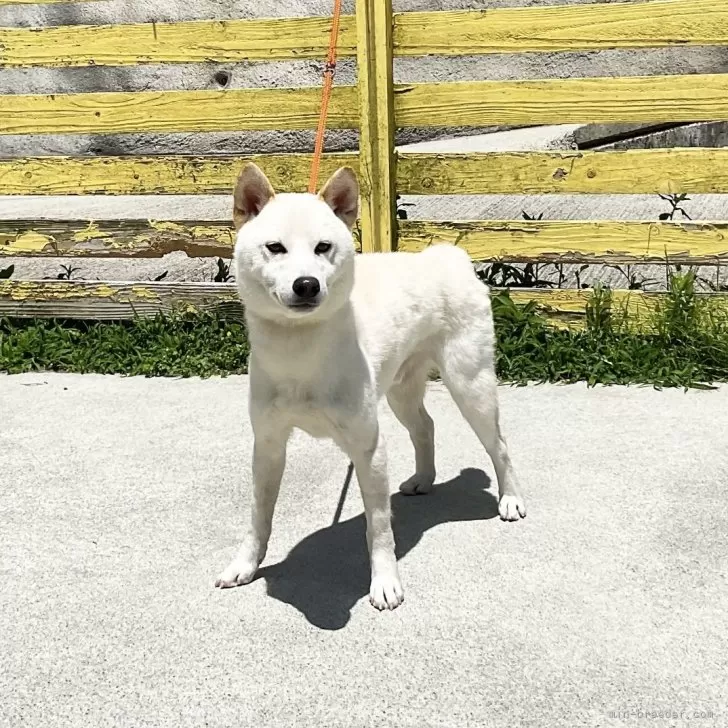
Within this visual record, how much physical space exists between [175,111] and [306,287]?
9.95 feet

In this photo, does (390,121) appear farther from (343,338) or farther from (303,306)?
(303,306)

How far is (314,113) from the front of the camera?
15.5 ft

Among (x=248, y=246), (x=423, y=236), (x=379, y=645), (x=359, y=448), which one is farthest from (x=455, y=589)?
(x=423, y=236)

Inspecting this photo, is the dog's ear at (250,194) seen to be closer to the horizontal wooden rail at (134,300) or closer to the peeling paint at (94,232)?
the horizontal wooden rail at (134,300)

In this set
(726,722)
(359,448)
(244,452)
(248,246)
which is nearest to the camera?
(726,722)

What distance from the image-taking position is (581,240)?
461 centimetres

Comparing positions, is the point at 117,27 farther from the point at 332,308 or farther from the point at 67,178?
the point at 332,308

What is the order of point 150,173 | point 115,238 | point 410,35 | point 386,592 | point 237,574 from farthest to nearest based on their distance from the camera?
1. point 115,238
2. point 150,173
3. point 410,35
4. point 237,574
5. point 386,592

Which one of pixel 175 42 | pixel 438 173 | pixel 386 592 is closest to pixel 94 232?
pixel 175 42

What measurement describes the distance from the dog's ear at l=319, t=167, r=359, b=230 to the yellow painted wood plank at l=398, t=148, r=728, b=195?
221cm

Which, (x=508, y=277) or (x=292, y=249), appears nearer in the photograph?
(x=292, y=249)

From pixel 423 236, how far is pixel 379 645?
9.25 feet

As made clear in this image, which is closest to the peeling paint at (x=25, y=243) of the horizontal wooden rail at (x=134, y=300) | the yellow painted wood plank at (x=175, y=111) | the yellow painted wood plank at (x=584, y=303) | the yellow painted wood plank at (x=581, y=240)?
the horizontal wooden rail at (x=134, y=300)

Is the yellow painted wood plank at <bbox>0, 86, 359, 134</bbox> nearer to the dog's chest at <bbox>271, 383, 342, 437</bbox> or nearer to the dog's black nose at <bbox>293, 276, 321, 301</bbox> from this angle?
the dog's chest at <bbox>271, 383, 342, 437</bbox>
